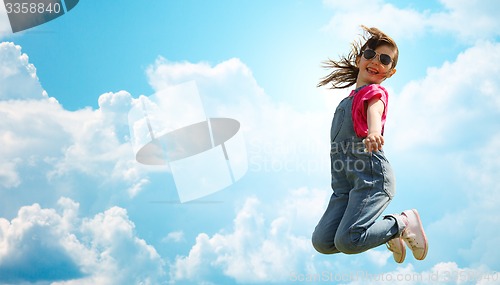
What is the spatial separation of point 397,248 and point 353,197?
80 centimetres

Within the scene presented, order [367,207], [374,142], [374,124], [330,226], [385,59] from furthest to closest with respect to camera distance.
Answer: [385,59] < [330,226] < [367,207] < [374,124] < [374,142]

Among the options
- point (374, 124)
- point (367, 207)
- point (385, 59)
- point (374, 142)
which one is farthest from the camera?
point (385, 59)

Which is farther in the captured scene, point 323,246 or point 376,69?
point 376,69

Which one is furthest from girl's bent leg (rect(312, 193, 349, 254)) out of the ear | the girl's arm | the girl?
the ear

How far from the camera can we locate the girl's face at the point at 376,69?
4836 millimetres

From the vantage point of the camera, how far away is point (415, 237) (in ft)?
16.0

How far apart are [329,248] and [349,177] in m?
0.65

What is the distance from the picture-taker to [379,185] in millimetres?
4496

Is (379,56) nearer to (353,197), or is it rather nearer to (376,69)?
(376,69)

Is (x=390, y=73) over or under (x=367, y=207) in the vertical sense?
over

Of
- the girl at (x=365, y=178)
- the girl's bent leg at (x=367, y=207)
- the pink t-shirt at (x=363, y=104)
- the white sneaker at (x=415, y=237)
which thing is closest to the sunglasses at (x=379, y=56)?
the girl at (x=365, y=178)

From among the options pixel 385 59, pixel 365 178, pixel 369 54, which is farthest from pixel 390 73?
pixel 365 178

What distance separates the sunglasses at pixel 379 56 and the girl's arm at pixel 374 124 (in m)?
0.55

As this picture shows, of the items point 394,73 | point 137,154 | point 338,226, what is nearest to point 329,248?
point 338,226
